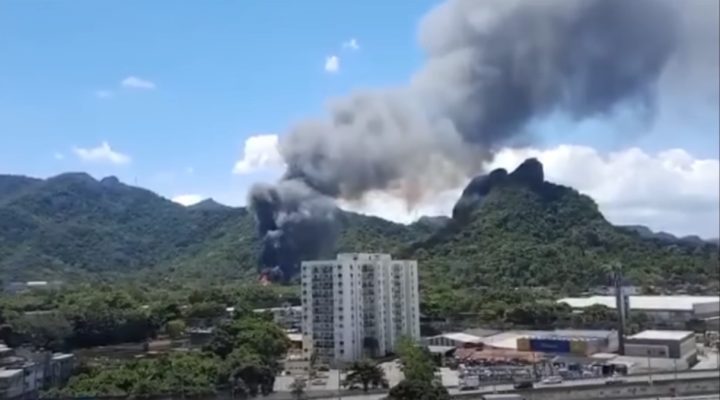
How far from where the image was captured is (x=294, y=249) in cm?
2503

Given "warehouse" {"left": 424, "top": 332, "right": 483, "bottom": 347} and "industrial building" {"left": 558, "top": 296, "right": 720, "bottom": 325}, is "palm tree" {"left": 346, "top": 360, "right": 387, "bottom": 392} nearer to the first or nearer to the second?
"warehouse" {"left": 424, "top": 332, "right": 483, "bottom": 347}

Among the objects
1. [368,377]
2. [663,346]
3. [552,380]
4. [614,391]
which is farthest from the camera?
[663,346]

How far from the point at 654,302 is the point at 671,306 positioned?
61 centimetres

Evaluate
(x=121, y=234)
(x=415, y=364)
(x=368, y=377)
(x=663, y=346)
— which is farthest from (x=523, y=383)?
(x=121, y=234)

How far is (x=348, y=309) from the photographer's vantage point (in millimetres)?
13805

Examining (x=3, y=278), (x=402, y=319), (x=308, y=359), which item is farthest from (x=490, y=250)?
(x=3, y=278)

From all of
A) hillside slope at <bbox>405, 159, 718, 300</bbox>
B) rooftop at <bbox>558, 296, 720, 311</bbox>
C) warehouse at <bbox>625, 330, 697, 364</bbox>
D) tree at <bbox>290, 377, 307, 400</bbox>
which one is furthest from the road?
hillside slope at <bbox>405, 159, 718, 300</bbox>

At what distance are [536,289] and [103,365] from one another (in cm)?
1375

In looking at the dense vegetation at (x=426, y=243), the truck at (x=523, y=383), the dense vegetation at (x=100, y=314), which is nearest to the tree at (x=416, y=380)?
the truck at (x=523, y=383)

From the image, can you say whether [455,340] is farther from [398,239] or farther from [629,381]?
[398,239]

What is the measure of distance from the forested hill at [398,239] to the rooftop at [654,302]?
3.00 m

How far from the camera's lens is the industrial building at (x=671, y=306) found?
16.5 meters

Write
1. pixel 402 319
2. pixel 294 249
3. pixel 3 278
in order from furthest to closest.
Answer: pixel 294 249
pixel 402 319
pixel 3 278

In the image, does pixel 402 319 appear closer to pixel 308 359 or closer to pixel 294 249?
pixel 308 359
